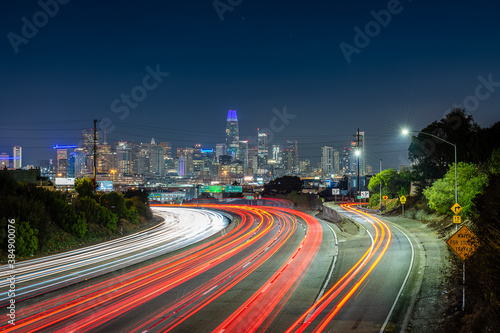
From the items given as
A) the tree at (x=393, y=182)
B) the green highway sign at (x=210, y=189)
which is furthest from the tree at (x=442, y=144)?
the green highway sign at (x=210, y=189)

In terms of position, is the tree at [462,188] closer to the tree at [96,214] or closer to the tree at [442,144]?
the tree at [442,144]

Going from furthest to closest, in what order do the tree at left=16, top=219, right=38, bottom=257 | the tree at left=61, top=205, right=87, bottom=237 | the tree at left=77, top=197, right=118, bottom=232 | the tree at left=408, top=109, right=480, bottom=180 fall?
the tree at left=408, top=109, right=480, bottom=180
the tree at left=77, top=197, right=118, bottom=232
the tree at left=61, top=205, right=87, bottom=237
the tree at left=16, top=219, right=38, bottom=257

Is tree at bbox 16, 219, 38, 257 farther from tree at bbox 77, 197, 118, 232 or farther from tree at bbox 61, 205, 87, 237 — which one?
tree at bbox 77, 197, 118, 232

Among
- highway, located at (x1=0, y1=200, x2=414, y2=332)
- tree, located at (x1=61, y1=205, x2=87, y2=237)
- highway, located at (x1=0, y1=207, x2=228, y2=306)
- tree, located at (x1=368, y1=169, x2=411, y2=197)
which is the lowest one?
highway, located at (x1=0, y1=207, x2=228, y2=306)

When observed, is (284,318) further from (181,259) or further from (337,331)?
(181,259)

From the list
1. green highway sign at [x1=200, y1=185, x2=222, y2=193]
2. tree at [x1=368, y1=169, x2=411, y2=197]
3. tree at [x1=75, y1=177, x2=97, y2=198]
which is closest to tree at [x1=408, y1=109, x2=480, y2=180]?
tree at [x1=368, y1=169, x2=411, y2=197]

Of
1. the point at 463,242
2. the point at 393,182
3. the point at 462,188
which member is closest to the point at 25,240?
the point at 463,242
